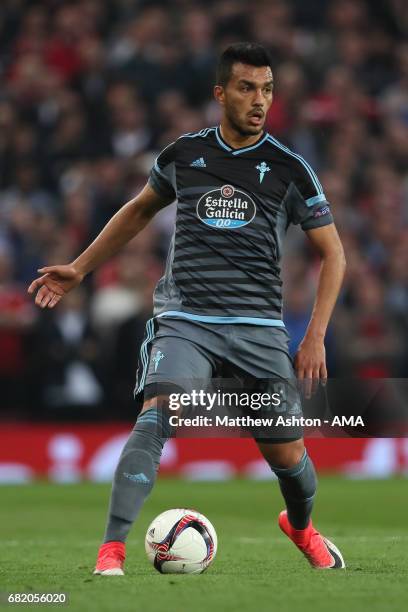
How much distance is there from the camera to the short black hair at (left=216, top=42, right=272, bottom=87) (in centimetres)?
599

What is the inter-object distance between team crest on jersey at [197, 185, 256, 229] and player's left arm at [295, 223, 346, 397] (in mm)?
299

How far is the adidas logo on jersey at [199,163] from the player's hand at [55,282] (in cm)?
71

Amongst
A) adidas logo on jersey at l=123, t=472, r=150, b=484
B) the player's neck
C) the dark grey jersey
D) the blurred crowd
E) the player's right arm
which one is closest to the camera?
adidas logo on jersey at l=123, t=472, r=150, b=484

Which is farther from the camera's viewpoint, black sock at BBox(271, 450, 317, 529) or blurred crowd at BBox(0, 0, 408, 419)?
blurred crowd at BBox(0, 0, 408, 419)

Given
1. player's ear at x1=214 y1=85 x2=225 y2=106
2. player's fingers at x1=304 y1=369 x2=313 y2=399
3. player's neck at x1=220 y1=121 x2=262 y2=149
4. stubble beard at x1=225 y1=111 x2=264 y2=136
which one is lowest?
player's fingers at x1=304 y1=369 x2=313 y2=399

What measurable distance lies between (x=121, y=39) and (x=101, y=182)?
2.82 meters

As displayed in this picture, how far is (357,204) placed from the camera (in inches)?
600

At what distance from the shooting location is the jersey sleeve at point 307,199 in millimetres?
6039

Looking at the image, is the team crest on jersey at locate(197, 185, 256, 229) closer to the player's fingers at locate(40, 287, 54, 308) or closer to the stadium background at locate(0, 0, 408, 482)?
the player's fingers at locate(40, 287, 54, 308)

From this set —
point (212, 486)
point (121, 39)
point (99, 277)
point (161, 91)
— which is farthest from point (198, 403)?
point (121, 39)

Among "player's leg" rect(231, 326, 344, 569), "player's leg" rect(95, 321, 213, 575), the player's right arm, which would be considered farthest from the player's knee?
the player's right arm

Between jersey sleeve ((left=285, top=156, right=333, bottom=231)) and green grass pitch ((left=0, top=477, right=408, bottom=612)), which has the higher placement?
jersey sleeve ((left=285, top=156, right=333, bottom=231))

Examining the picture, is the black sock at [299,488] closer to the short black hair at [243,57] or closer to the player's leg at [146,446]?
the player's leg at [146,446]

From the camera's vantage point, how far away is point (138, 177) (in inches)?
572
